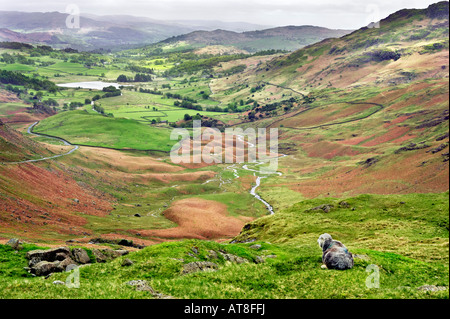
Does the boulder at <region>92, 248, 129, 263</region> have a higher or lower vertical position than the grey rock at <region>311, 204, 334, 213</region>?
higher

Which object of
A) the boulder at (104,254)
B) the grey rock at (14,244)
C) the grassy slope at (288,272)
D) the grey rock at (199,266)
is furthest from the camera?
the boulder at (104,254)

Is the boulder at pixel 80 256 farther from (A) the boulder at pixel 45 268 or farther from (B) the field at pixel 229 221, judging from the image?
(A) the boulder at pixel 45 268

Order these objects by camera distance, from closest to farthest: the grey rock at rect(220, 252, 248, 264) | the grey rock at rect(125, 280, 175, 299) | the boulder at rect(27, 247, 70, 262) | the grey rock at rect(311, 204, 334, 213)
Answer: the grey rock at rect(125, 280, 175, 299) < the boulder at rect(27, 247, 70, 262) < the grey rock at rect(220, 252, 248, 264) < the grey rock at rect(311, 204, 334, 213)

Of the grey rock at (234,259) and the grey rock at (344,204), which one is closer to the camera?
the grey rock at (234,259)

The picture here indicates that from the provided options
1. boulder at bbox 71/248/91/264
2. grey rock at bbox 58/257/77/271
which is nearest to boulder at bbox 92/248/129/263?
boulder at bbox 71/248/91/264

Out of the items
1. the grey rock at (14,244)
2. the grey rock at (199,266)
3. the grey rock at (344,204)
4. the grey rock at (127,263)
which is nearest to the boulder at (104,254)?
the grey rock at (14,244)

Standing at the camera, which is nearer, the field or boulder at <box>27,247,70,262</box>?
the field

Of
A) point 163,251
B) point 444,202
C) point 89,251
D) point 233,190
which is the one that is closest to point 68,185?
point 233,190

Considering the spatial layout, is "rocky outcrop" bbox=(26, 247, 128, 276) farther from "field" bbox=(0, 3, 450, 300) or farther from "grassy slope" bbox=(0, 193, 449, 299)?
"grassy slope" bbox=(0, 193, 449, 299)

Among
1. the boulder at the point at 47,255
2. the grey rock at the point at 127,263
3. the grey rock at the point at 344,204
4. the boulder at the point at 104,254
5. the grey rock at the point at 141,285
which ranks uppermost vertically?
the grey rock at the point at 141,285

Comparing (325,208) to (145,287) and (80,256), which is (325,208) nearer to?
(80,256)
